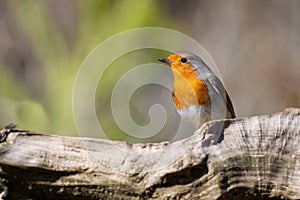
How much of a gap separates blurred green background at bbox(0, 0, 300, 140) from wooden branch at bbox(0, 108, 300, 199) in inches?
63.1

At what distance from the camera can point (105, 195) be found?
7.01ft

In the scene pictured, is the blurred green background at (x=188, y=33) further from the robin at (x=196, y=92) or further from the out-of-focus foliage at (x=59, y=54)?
the robin at (x=196, y=92)

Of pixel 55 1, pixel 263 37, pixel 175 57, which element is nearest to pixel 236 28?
pixel 263 37

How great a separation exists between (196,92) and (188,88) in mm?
36

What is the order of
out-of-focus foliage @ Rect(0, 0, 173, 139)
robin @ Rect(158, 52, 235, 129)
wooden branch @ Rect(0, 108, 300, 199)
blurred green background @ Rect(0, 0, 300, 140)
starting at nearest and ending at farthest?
wooden branch @ Rect(0, 108, 300, 199) → robin @ Rect(158, 52, 235, 129) → out-of-focus foliage @ Rect(0, 0, 173, 139) → blurred green background @ Rect(0, 0, 300, 140)

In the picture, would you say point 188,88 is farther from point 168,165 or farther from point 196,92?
point 168,165

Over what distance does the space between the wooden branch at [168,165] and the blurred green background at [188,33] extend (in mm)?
1602

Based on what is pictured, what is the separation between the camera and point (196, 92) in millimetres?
3020

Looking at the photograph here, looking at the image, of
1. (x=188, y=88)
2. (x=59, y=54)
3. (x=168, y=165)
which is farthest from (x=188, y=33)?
(x=168, y=165)

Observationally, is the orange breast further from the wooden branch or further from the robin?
the wooden branch

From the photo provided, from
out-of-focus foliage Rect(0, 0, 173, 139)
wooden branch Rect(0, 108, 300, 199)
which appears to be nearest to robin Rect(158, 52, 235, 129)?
out-of-focus foliage Rect(0, 0, 173, 139)

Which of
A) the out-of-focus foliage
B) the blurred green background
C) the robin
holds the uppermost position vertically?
the blurred green background

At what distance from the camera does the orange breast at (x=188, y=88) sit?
118 inches

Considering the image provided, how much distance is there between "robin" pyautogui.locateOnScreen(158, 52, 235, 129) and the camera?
2.96 meters
